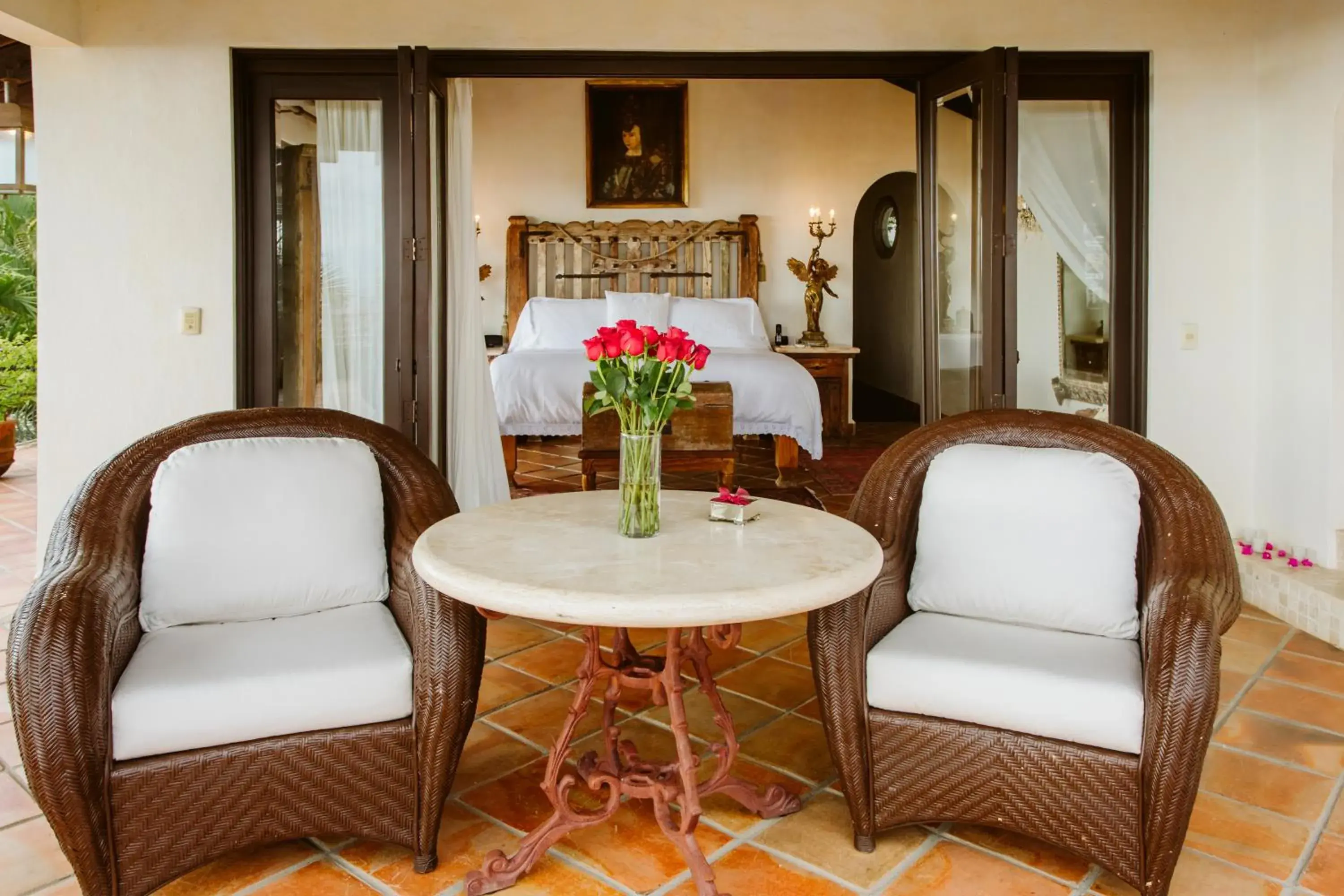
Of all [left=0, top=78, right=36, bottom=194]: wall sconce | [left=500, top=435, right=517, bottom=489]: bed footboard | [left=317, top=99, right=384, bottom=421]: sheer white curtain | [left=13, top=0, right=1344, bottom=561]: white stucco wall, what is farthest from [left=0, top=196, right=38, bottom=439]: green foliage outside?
[left=317, top=99, right=384, bottom=421]: sheer white curtain

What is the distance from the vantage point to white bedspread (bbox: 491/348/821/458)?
658 cm

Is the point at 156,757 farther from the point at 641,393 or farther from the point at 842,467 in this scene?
the point at 842,467

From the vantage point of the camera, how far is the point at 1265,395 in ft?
14.5

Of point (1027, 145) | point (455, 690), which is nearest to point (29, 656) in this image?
point (455, 690)

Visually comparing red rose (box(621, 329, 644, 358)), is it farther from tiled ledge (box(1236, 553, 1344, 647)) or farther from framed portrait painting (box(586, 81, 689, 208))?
framed portrait painting (box(586, 81, 689, 208))

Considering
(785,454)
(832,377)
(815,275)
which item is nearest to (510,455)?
(785,454)

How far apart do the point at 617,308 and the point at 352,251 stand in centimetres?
393

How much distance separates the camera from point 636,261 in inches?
345

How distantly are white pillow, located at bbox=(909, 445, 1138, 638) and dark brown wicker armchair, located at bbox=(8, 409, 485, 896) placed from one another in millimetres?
1105

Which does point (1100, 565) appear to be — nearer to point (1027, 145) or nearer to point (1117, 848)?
point (1117, 848)

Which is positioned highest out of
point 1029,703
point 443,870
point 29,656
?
point 29,656

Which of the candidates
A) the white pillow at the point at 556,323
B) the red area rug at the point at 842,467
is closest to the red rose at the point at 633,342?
the red area rug at the point at 842,467

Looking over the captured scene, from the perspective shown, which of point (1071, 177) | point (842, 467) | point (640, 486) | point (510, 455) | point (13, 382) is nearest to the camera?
point (640, 486)

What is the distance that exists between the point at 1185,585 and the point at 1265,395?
274 centimetres
